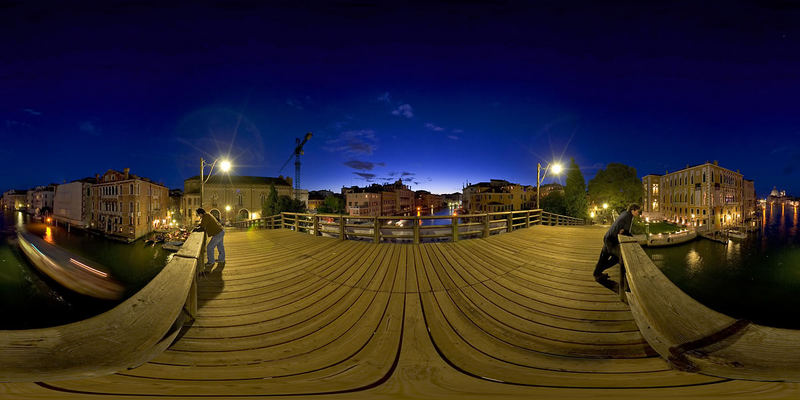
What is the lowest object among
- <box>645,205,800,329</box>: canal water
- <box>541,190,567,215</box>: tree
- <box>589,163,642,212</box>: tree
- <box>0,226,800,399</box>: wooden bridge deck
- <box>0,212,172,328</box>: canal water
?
<box>645,205,800,329</box>: canal water

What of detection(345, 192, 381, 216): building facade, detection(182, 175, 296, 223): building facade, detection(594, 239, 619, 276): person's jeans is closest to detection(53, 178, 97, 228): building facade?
detection(182, 175, 296, 223): building facade

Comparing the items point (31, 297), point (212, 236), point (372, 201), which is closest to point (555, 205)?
point (212, 236)

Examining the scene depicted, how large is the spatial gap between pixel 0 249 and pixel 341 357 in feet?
46.9

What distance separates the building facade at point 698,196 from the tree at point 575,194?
16621mm

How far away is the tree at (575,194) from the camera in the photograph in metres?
28.7

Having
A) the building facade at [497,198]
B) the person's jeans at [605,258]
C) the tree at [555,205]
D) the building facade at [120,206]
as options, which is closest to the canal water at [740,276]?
the tree at [555,205]

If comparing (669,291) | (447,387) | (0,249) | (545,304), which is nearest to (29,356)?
(447,387)

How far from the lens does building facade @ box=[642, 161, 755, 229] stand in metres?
36.7

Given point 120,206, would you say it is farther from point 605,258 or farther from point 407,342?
point 605,258

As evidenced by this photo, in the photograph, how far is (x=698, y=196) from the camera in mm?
38219

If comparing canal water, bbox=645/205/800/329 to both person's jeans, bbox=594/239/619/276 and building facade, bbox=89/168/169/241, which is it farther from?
building facade, bbox=89/168/169/241

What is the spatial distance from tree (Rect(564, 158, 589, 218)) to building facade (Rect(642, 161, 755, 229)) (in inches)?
654

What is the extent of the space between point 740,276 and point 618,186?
13450 millimetres

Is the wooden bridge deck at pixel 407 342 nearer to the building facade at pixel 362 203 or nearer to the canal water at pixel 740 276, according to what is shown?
the canal water at pixel 740 276
